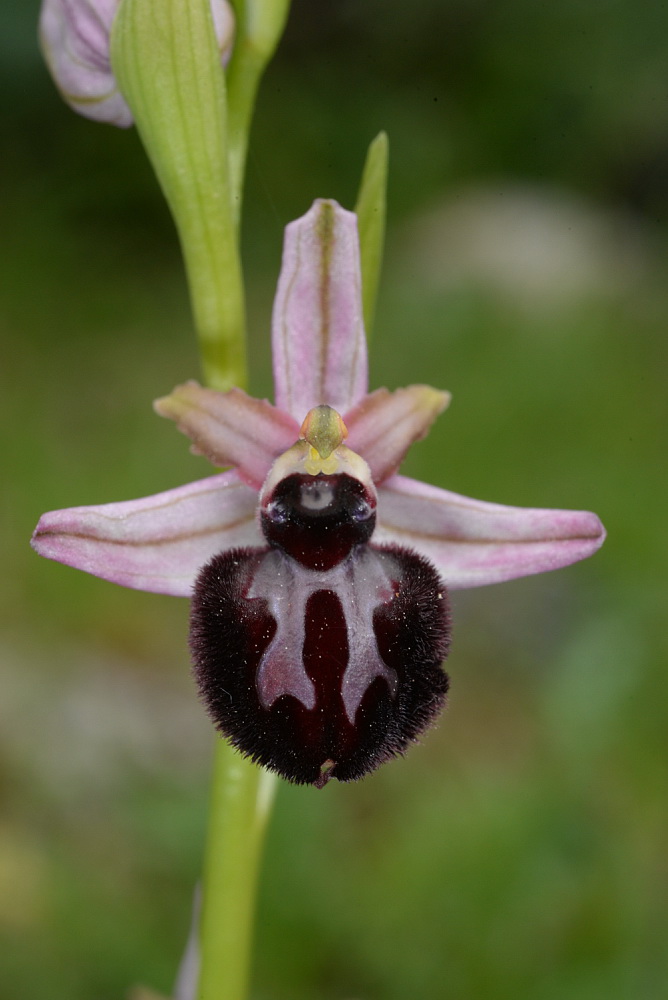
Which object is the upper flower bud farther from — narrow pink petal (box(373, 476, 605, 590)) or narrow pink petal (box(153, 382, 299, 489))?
narrow pink petal (box(373, 476, 605, 590))

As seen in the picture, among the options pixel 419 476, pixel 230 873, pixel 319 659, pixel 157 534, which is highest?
pixel 419 476

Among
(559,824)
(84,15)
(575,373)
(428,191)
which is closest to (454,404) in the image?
(575,373)

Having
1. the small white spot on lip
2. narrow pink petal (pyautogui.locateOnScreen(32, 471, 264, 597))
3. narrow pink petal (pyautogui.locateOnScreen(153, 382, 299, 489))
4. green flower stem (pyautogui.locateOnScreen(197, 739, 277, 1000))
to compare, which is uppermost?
narrow pink petal (pyautogui.locateOnScreen(153, 382, 299, 489))

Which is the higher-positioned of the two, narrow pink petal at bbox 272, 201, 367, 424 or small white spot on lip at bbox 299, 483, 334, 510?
narrow pink petal at bbox 272, 201, 367, 424

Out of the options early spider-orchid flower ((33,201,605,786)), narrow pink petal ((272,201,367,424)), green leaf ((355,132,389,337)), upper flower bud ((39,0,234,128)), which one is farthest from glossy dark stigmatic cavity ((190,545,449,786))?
upper flower bud ((39,0,234,128))

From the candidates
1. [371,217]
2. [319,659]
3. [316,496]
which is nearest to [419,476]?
[371,217]

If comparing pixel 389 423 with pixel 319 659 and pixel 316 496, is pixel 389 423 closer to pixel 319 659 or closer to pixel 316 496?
pixel 316 496
